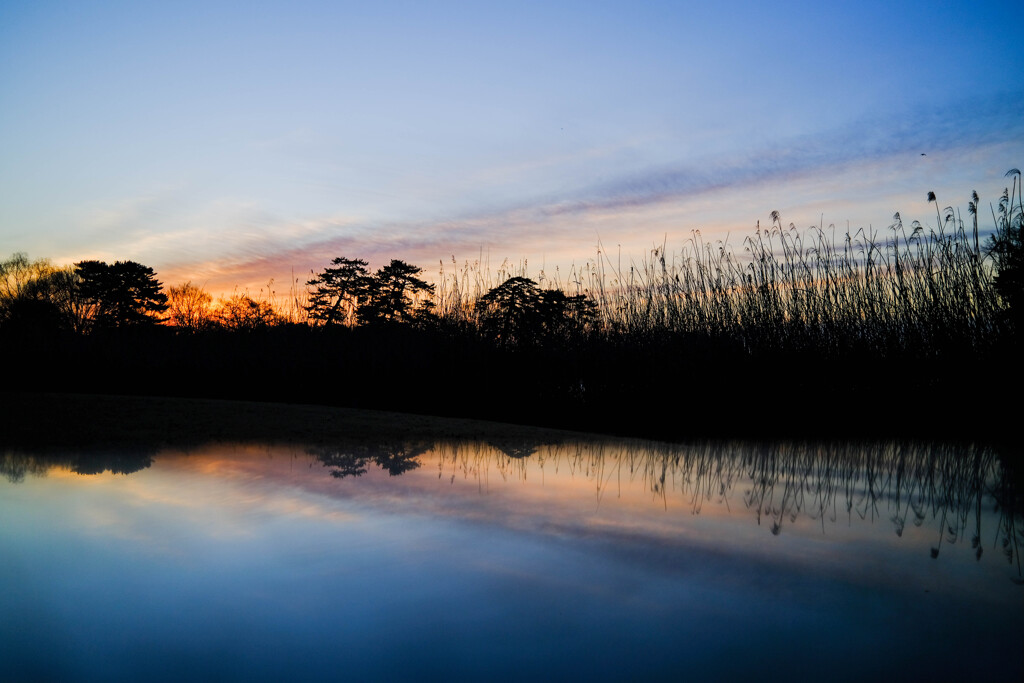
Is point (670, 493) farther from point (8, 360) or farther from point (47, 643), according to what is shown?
point (8, 360)

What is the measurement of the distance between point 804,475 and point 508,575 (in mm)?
1413

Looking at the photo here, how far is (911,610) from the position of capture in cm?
109

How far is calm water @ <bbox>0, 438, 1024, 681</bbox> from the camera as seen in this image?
3.11 feet

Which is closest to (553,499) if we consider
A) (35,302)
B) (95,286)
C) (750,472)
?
(750,472)

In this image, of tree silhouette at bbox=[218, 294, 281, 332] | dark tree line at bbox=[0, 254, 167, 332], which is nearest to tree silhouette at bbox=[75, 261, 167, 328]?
dark tree line at bbox=[0, 254, 167, 332]

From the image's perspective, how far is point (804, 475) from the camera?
222 centimetres

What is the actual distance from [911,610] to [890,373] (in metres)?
3.18

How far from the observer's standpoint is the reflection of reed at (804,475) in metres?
1.70

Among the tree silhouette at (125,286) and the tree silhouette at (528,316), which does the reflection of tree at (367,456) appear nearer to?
the tree silhouette at (528,316)

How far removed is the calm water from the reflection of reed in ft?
0.06

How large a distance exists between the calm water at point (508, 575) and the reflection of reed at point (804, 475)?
0.02m

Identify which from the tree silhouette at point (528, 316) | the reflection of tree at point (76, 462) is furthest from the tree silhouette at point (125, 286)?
the reflection of tree at point (76, 462)

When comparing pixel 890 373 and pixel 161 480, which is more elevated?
pixel 890 373

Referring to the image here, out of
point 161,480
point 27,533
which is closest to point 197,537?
point 27,533
